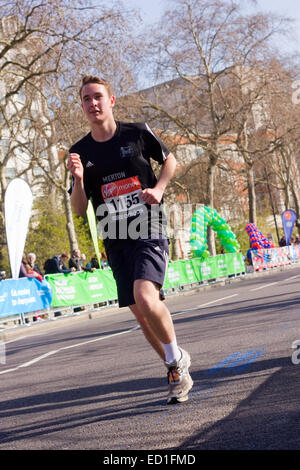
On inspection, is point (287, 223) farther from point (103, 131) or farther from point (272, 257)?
point (103, 131)

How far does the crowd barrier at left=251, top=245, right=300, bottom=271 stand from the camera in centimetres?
3526

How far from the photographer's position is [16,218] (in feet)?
54.0

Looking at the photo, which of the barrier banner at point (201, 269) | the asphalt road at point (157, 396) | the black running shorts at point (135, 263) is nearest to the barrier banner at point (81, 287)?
the barrier banner at point (201, 269)

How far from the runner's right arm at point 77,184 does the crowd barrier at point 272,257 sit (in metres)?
30.5

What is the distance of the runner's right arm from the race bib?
175mm

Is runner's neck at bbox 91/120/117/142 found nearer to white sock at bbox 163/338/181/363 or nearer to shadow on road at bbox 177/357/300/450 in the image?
white sock at bbox 163/338/181/363

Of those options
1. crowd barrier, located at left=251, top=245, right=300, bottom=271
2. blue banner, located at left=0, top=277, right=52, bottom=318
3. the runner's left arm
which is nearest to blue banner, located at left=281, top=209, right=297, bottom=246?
crowd barrier, located at left=251, top=245, right=300, bottom=271

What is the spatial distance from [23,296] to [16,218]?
2015 mm

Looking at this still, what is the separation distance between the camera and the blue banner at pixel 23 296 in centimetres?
1633

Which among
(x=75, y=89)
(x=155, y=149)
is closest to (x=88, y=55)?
(x=75, y=89)

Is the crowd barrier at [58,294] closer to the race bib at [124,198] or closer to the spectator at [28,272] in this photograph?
the spectator at [28,272]

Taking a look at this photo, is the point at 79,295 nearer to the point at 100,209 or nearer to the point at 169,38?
the point at 100,209

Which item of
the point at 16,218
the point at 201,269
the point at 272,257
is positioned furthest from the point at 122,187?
the point at 272,257
